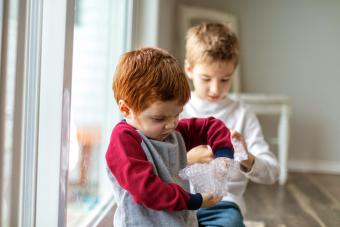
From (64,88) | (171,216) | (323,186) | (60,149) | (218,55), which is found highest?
(218,55)

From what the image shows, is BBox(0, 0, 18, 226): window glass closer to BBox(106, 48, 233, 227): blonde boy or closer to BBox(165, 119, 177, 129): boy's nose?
BBox(106, 48, 233, 227): blonde boy

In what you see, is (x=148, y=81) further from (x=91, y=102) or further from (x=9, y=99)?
(x=91, y=102)

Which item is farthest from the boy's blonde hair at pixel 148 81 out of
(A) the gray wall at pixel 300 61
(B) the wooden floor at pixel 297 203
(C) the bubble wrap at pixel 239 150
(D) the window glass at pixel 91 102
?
(A) the gray wall at pixel 300 61

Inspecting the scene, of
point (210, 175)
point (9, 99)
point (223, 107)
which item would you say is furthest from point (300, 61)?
point (9, 99)

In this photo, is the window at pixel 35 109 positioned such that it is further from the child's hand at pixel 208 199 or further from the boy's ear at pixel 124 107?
the child's hand at pixel 208 199

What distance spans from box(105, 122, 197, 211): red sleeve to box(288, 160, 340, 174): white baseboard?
2876mm

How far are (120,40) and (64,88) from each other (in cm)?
98

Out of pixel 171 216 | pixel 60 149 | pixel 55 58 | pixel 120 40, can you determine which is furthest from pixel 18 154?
pixel 120 40

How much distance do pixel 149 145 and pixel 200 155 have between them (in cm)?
22

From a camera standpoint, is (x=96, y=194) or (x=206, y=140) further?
(x=96, y=194)

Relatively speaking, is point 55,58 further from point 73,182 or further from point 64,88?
point 73,182

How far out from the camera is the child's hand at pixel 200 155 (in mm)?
1172

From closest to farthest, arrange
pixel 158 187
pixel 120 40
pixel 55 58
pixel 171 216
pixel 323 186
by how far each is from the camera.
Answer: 1. pixel 158 187
2. pixel 171 216
3. pixel 55 58
4. pixel 120 40
5. pixel 323 186

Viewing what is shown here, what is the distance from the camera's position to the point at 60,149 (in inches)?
44.5
